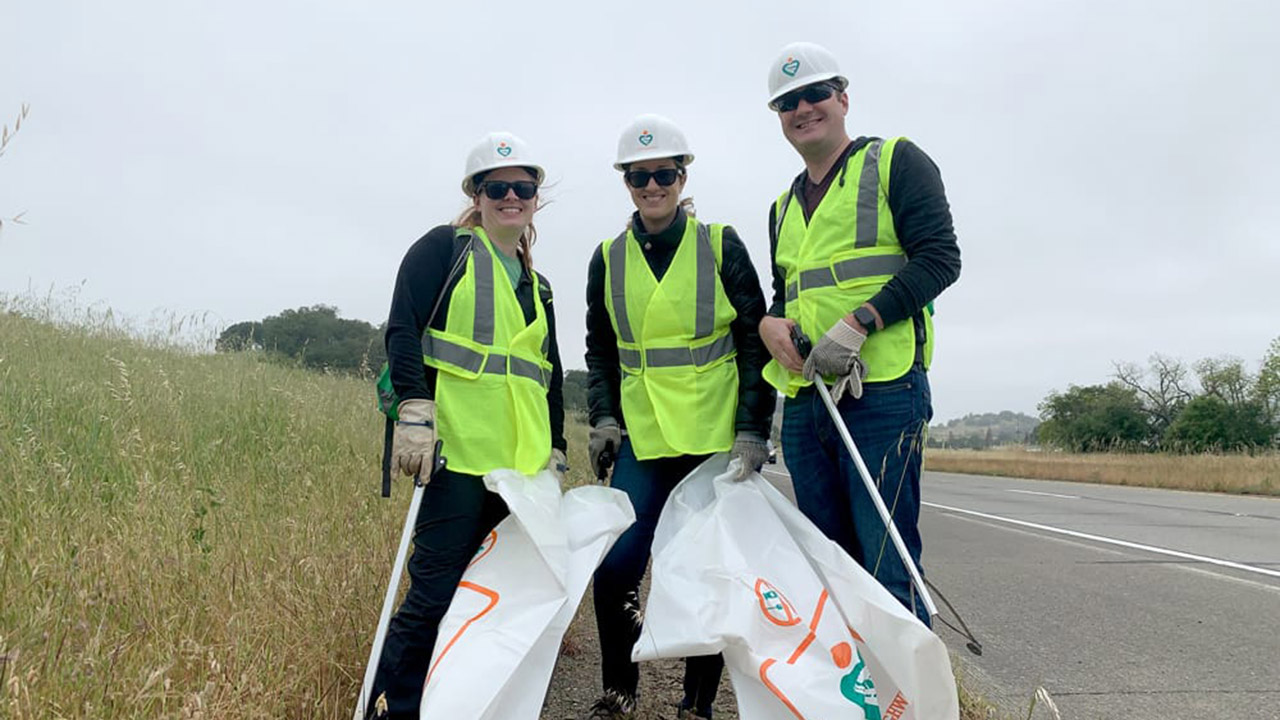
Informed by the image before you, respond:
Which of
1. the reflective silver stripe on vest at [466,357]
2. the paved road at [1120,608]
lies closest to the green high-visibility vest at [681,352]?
the reflective silver stripe on vest at [466,357]

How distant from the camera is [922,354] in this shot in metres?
2.83

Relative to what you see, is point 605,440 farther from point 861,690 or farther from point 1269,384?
point 1269,384

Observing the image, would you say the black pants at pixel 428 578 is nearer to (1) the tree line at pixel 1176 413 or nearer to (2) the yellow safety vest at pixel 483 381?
(2) the yellow safety vest at pixel 483 381

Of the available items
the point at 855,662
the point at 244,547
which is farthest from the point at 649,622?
the point at 244,547

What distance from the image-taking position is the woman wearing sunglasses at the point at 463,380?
2580 mm

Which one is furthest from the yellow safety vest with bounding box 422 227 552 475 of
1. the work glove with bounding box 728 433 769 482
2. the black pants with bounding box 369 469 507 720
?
the work glove with bounding box 728 433 769 482

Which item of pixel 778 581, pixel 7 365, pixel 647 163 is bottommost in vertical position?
pixel 778 581

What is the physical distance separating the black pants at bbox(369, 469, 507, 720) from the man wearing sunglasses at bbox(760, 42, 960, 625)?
3.94 ft

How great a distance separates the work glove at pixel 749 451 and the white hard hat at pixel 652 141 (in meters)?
1.12

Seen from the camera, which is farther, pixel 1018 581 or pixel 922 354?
pixel 1018 581

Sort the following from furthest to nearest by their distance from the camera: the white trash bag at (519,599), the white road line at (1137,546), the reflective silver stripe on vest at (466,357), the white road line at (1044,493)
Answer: the white road line at (1044,493)
the white road line at (1137,546)
the reflective silver stripe on vest at (466,357)
the white trash bag at (519,599)

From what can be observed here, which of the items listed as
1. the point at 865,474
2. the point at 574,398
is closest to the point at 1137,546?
the point at 865,474

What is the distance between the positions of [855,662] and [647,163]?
1.93m

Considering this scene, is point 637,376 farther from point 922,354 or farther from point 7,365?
point 7,365
